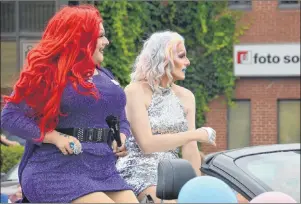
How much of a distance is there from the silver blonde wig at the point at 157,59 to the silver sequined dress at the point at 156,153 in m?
0.11

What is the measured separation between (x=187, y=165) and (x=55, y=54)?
979mm

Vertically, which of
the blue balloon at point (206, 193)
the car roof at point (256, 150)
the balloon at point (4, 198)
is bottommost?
the balloon at point (4, 198)

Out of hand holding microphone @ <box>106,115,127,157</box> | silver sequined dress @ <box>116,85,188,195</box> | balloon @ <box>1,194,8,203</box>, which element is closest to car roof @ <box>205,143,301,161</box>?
silver sequined dress @ <box>116,85,188,195</box>

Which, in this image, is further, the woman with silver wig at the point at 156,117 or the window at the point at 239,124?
the window at the point at 239,124

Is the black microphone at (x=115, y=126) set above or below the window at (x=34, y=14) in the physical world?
above

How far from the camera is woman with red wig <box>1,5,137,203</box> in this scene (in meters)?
4.36

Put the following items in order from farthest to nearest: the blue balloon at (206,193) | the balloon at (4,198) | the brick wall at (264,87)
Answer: the brick wall at (264,87) → the balloon at (4,198) → the blue balloon at (206,193)

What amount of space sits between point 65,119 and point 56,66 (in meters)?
0.24

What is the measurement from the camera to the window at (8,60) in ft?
86.0

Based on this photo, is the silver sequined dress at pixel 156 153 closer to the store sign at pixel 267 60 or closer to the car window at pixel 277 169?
the car window at pixel 277 169

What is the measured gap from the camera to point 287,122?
26.6 metres

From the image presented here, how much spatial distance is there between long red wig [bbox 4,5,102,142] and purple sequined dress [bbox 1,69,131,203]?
0.05 meters

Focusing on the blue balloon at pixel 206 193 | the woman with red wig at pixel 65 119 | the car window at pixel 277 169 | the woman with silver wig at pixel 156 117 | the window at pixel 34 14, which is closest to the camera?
the blue balloon at pixel 206 193

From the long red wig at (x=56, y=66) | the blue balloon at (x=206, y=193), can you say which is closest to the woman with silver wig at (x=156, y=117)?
the long red wig at (x=56, y=66)
